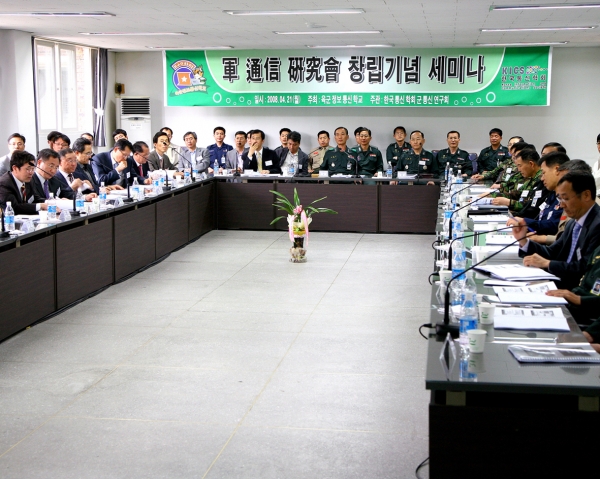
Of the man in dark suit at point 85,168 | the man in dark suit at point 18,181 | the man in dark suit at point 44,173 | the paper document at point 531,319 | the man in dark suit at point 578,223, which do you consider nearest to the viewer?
the paper document at point 531,319

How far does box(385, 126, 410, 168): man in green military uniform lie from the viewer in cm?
1064

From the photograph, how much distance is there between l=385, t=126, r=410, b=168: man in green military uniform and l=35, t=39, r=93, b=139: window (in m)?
4.39

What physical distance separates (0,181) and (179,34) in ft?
13.6

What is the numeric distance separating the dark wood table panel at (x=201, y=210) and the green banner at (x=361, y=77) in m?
2.24

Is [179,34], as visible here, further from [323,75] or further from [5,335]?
[5,335]

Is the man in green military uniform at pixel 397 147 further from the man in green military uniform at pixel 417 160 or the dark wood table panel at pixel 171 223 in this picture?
the dark wood table panel at pixel 171 223

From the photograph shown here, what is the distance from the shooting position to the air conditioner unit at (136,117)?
11.7 meters

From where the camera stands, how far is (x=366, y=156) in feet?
32.9

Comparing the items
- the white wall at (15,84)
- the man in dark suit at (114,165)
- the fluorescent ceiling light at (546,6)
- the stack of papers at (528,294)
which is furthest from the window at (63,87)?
the stack of papers at (528,294)

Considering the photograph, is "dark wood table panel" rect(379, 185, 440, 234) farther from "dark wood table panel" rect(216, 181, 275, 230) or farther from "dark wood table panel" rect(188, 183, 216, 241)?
"dark wood table panel" rect(188, 183, 216, 241)

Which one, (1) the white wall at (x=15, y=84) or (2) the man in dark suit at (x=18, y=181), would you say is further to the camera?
(1) the white wall at (x=15, y=84)

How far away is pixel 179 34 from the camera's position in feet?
30.3

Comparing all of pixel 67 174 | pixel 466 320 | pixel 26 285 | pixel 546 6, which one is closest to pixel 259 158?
pixel 67 174

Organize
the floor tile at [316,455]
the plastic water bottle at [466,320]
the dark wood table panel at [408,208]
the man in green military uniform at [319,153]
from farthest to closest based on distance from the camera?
the man in green military uniform at [319,153] → the dark wood table panel at [408,208] → the floor tile at [316,455] → the plastic water bottle at [466,320]
